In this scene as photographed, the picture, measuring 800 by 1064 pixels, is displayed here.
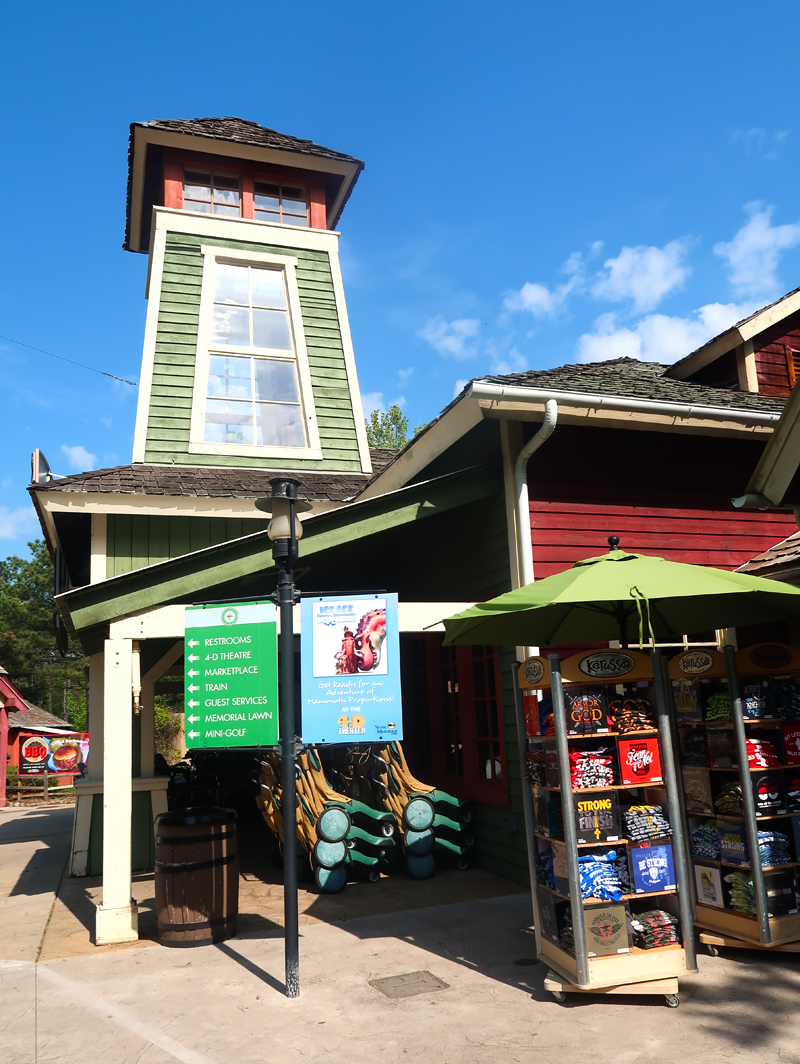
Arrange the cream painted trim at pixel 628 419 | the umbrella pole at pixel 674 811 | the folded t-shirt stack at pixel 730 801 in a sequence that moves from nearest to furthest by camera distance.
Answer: the umbrella pole at pixel 674 811
the folded t-shirt stack at pixel 730 801
the cream painted trim at pixel 628 419

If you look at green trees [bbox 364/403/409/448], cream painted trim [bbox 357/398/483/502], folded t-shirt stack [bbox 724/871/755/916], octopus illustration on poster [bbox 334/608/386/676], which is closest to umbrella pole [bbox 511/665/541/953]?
octopus illustration on poster [bbox 334/608/386/676]

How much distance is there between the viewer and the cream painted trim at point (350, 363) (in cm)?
1156

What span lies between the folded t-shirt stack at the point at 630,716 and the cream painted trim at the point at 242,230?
31.4 ft

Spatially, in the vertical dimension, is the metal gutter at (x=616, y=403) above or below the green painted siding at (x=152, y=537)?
above

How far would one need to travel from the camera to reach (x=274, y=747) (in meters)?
5.37

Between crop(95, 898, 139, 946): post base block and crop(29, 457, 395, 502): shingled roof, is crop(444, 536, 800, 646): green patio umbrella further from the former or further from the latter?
crop(29, 457, 395, 502): shingled roof

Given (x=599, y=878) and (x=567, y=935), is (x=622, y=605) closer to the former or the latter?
(x=599, y=878)

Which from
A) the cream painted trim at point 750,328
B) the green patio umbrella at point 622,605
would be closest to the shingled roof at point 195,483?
the green patio umbrella at point 622,605

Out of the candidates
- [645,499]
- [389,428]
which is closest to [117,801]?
[645,499]

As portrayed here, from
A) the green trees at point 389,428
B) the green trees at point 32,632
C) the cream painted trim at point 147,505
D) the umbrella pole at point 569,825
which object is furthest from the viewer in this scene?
the green trees at point 32,632

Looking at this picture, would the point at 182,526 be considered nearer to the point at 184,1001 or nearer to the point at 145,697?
the point at 145,697

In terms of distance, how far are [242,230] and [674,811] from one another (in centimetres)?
1028

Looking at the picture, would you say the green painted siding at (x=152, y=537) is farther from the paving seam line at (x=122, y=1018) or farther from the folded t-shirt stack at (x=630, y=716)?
the folded t-shirt stack at (x=630, y=716)

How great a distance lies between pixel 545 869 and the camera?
16.2 feet
